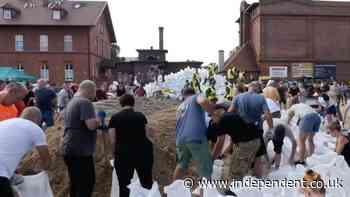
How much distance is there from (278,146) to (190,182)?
2.16 meters

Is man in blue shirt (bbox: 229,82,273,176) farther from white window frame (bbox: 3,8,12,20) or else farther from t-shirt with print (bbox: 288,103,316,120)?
white window frame (bbox: 3,8,12,20)

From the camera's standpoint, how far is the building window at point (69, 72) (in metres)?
47.8

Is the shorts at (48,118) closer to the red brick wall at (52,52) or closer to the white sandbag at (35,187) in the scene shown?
the white sandbag at (35,187)

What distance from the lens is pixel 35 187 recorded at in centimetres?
525

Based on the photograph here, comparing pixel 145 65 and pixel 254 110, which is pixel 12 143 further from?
pixel 145 65

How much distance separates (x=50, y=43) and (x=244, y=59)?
17.8 metres

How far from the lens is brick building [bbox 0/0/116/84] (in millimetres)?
47812

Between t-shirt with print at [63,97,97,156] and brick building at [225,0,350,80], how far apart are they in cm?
3809

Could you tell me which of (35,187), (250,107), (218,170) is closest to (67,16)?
(218,170)

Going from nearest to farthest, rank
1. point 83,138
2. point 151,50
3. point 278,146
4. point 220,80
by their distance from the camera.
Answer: point 83,138
point 278,146
point 220,80
point 151,50

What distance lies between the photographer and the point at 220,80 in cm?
1602

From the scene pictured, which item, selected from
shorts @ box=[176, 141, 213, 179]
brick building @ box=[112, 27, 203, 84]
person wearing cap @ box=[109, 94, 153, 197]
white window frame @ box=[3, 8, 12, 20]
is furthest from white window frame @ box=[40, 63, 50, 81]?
shorts @ box=[176, 141, 213, 179]

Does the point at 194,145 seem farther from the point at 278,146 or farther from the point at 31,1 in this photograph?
the point at 31,1

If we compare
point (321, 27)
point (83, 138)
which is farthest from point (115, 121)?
point (321, 27)
